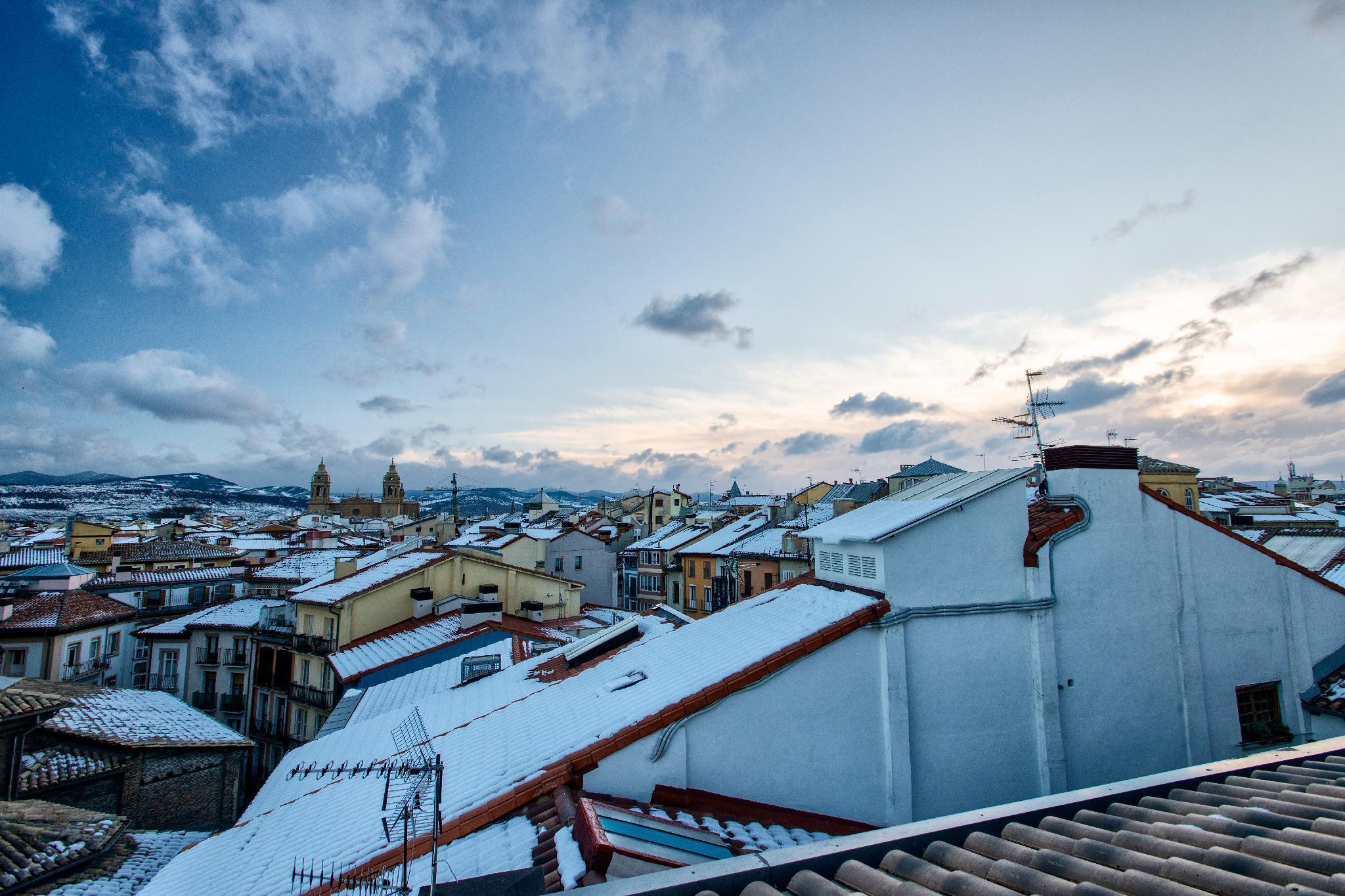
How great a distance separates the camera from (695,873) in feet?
12.8

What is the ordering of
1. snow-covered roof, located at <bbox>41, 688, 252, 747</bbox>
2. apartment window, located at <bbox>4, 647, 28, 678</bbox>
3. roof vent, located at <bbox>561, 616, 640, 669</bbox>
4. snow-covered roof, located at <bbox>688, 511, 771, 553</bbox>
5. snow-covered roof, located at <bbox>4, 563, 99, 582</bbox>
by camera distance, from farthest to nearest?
snow-covered roof, located at <bbox>688, 511, 771, 553</bbox>
snow-covered roof, located at <bbox>4, 563, 99, 582</bbox>
apartment window, located at <bbox>4, 647, 28, 678</bbox>
snow-covered roof, located at <bbox>41, 688, 252, 747</bbox>
roof vent, located at <bbox>561, 616, 640, 669</bbox>

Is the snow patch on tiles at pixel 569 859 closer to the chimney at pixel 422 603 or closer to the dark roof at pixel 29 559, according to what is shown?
the chimney at pixel 422 603

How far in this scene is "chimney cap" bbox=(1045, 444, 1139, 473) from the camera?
1120 centimetres

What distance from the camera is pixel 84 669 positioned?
34.6 meters

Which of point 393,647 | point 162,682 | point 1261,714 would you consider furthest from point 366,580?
point 1261,714

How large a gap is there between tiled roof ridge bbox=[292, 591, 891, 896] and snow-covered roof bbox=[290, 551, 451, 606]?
Result: 19947 millimetres

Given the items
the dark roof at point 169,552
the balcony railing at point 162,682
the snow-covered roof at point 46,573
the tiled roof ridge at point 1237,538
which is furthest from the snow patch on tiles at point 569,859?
the dark roof at point 169,552

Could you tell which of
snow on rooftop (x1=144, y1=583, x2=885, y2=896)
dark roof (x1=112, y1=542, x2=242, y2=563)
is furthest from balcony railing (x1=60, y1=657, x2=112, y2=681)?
snow on rooftop (x1=144, y1=583, x2=885, y2=896)

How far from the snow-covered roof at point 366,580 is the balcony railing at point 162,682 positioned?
14331 millimetres

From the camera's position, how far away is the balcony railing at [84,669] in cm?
3316

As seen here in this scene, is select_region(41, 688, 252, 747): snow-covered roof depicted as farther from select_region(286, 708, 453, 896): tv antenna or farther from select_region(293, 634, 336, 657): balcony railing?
select_region(286, 708, 453, 896): tv antenna

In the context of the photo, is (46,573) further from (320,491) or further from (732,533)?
(320,491)

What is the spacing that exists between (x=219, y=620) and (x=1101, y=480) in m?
41.2

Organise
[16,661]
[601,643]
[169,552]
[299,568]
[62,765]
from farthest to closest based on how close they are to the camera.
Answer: [169,552]
[299,568]
[16,661]
[62,765]
[601,643]
